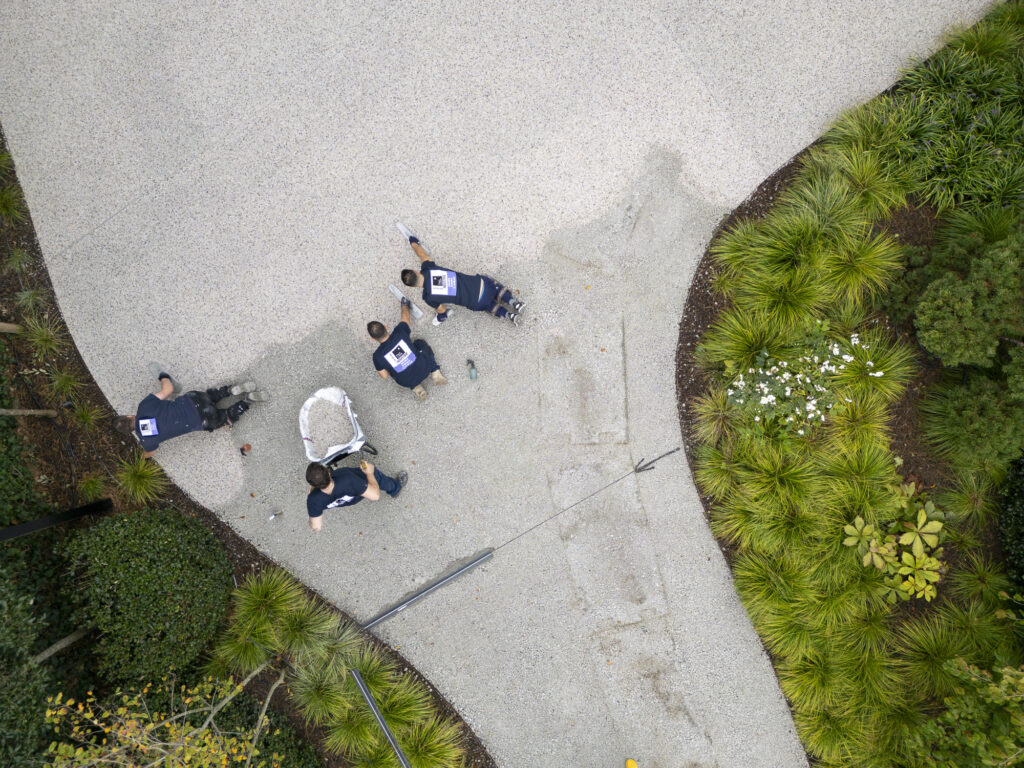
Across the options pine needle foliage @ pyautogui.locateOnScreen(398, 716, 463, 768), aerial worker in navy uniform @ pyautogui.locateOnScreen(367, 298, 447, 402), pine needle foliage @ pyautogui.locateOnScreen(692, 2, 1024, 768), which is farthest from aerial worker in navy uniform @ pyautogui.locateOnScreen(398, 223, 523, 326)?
pine needle foliage @ pyautogui.locateOnScreen(398, 716, 463, 768)

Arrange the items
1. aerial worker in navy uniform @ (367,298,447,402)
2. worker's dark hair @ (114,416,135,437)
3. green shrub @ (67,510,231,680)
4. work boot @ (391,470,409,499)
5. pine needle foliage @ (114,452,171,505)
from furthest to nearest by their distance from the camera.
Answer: work boot @ (391,470,409,499) < pine needle foliage @ (114,452,171,505) < worker's dark hair @ (114,416,135,437) < aerial worker in navy uniform @ (367,298,447,402) < green shrub @ (67,510,231,680)

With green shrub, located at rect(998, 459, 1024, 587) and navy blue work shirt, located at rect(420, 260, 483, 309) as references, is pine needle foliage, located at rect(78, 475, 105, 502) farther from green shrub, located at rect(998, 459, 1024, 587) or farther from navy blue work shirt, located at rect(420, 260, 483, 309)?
green shrub, located at rect(998, 459, 1024, 587)

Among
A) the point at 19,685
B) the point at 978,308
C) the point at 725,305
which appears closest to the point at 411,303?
the point at 725,305

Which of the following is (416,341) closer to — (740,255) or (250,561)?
(250,561)

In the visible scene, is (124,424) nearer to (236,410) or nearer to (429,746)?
(236,410)

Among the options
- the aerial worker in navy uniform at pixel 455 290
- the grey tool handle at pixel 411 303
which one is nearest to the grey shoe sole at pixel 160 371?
the grey tool handle at pixel 411 303
